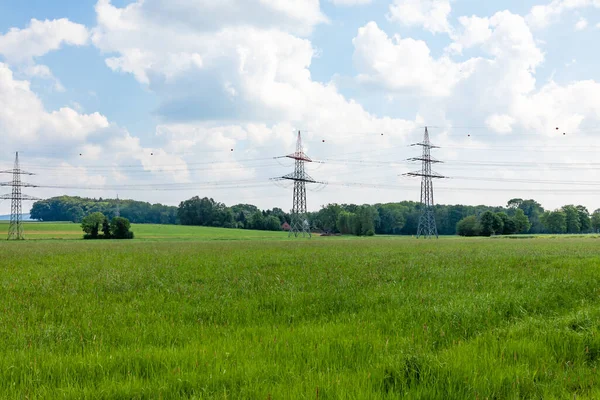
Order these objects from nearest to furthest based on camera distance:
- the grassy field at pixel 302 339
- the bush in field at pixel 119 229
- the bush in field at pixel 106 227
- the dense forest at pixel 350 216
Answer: the grassy field at pixel 302 339 → the bush in field at pixel 106 227 → the bush in field at pixel 119 229 → the dense forest at pixel 350 216

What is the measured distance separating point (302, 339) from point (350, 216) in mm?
149780

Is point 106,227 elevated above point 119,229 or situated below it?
above

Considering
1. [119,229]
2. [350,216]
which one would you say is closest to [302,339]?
[119,229]

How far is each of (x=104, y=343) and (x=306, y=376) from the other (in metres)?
3.61

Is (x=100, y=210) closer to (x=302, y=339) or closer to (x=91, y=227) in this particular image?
(x=91, y=227)

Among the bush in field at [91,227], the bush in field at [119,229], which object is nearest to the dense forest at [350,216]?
the bush in field at [119,229]

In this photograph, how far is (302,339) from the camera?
6.68 m

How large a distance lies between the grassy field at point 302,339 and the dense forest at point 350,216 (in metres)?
127

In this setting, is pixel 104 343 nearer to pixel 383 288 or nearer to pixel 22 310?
pixel 22 310

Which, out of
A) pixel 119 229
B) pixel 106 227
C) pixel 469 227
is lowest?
pixel 119 229

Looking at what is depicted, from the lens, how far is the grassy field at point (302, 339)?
16.0ft

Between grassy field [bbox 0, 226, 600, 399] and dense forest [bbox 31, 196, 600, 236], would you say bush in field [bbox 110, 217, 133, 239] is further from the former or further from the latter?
grassy field [bbox 0, 226, 600, 399]

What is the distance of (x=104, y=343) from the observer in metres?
6.70

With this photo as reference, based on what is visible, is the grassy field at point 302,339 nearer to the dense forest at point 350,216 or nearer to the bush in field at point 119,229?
the bush in field at point 119,229
